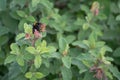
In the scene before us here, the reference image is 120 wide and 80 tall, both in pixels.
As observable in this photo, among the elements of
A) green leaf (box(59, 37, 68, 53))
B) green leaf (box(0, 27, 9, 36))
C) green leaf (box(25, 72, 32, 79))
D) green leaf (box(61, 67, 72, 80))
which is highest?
green leaf (box(0, 27, 9, 36))

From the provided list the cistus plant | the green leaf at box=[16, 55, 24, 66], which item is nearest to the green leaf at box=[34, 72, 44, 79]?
the cistus plant

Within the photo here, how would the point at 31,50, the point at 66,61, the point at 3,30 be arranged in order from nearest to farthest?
the point at 31,50
the point at 66,61
the point at 3,30

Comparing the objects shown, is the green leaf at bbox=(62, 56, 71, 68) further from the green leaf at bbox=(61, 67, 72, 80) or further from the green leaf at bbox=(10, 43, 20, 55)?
the green leaf at bbox=(10, 43, 20, 55)

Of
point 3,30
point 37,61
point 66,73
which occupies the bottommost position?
point 66,73

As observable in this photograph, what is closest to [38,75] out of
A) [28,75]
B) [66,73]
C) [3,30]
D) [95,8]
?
[28,75]

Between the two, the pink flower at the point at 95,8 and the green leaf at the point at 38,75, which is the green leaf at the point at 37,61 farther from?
the pink flower at the point at 95,8

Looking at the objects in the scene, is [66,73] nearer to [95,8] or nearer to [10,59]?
[10,59]

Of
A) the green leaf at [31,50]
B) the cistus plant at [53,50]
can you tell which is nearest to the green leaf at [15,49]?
the cistus plant at [53,50]

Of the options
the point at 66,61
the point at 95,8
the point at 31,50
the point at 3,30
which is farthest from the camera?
the point at 95,8

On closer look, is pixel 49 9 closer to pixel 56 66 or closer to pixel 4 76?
pixel 56 66

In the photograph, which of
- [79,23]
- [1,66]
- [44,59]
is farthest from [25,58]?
[79,23]
